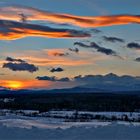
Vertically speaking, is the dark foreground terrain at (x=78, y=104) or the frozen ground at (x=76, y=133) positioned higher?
the dark foreground terrain at (x=78, y=104)

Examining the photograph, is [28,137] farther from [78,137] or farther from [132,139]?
[132,139]

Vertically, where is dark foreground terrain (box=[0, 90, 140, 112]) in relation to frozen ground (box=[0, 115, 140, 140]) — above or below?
above

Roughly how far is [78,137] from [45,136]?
1.10 meters

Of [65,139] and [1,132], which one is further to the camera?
[1,132]

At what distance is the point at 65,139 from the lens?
1510cm

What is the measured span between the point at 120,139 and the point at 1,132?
389cm

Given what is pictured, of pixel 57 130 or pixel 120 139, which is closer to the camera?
pixel 120 139

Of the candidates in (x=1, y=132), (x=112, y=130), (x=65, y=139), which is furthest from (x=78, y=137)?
(x=1, y=132)

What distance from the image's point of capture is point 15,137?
15.8 meters

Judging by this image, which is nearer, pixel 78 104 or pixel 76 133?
pixel 76 133

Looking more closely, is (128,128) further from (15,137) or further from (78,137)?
(15,137)

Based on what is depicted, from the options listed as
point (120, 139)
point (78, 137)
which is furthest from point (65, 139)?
point (120, 139)

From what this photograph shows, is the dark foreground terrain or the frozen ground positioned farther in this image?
the dark foreground terrain

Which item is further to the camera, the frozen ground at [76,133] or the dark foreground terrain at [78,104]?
the dark foreground terrain at [78,104]
